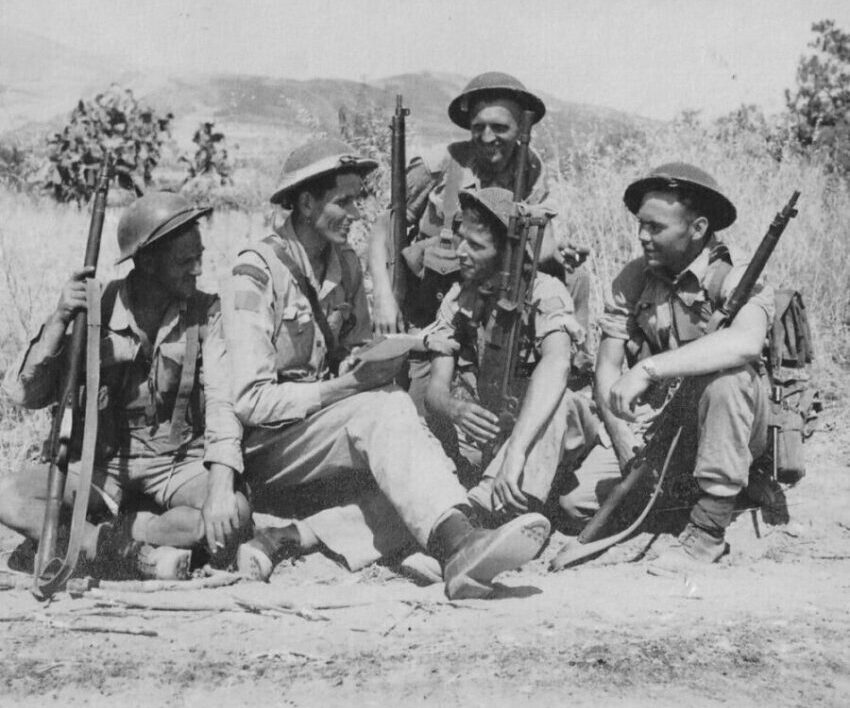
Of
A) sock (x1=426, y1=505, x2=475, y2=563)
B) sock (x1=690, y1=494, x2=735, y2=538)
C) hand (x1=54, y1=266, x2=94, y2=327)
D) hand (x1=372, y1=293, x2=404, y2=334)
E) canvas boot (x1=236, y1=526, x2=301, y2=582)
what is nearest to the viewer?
sock (x1=426, y1=505, x2=475, y2=563)

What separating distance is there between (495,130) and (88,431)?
9.90ft

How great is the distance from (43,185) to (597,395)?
11278mm

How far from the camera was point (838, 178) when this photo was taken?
33.0 feet

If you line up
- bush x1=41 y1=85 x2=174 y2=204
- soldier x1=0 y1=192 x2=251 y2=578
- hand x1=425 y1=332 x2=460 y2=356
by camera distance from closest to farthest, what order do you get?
1. soldier x1=0 y1=192 x2=251 y2=578
2. hand x1=425 y1=332 x2=460 y2=356
3. bush x1=41 y1=85 x2=174 y2=204

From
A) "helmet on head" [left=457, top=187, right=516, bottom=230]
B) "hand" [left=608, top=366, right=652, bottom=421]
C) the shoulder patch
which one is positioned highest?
"helmet on head" [left=457, top=187, right=516, bottom=230]

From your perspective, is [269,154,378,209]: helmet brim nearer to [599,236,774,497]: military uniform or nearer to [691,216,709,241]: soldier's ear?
[599,236,774,497]: military uniform

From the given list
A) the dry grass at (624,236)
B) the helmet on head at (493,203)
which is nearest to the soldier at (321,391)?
the helmet on head at (493,203)

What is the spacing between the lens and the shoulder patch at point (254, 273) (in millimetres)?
4703

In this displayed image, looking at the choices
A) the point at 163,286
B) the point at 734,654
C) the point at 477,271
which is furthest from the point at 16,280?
the point at 734,654

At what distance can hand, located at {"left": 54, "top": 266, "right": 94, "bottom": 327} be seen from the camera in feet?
14.1

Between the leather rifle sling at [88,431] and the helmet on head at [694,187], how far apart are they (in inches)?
103

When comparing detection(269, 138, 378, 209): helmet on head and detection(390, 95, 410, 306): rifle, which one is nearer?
detection(269, 138, 378, 209): helmet on head

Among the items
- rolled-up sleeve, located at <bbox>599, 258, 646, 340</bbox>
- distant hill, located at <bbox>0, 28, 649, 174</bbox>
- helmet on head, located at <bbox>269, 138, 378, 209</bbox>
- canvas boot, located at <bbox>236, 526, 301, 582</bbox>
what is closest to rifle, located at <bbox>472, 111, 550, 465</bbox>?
rolled-up sleeve, located at <bbox>599, 258, 646, 340</bbox>

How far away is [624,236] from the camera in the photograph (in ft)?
29.1
